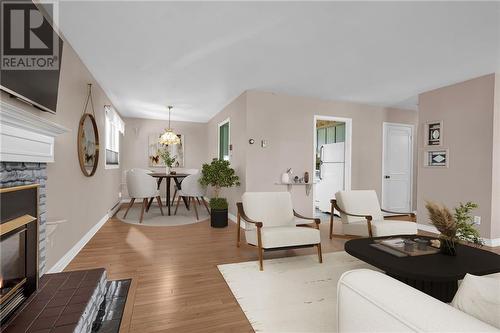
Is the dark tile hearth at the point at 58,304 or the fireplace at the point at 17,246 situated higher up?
the fireplace at the point at 17,246

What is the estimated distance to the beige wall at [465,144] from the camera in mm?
3678

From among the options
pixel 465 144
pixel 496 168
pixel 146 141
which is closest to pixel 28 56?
pixel 465 144

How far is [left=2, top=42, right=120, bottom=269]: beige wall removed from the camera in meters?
2.45

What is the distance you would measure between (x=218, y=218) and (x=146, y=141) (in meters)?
4.01

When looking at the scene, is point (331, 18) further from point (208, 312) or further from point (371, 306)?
point (208, 312)

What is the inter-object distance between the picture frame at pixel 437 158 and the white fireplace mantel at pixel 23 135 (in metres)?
5.27

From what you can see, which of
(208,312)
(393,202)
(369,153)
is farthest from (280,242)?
(393,202)

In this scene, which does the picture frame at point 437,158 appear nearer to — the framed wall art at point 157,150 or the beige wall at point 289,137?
the beige wall at point 289,137

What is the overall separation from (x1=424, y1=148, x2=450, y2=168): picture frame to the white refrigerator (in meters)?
1.51

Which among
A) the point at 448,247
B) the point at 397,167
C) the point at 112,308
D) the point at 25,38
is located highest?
the point at 25,38

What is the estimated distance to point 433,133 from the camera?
14.5 feet

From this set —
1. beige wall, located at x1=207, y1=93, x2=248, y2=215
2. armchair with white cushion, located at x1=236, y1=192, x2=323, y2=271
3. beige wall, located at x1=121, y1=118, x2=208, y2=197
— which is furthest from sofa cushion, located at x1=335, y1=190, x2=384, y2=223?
beige wall, located at x1=121, y1=118, x2=208, y2=197

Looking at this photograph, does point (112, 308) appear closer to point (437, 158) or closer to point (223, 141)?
point (223, 141)

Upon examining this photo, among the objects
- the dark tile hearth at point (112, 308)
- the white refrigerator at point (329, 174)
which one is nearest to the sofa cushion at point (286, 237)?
the dark tile hearth at point (112, 308)
